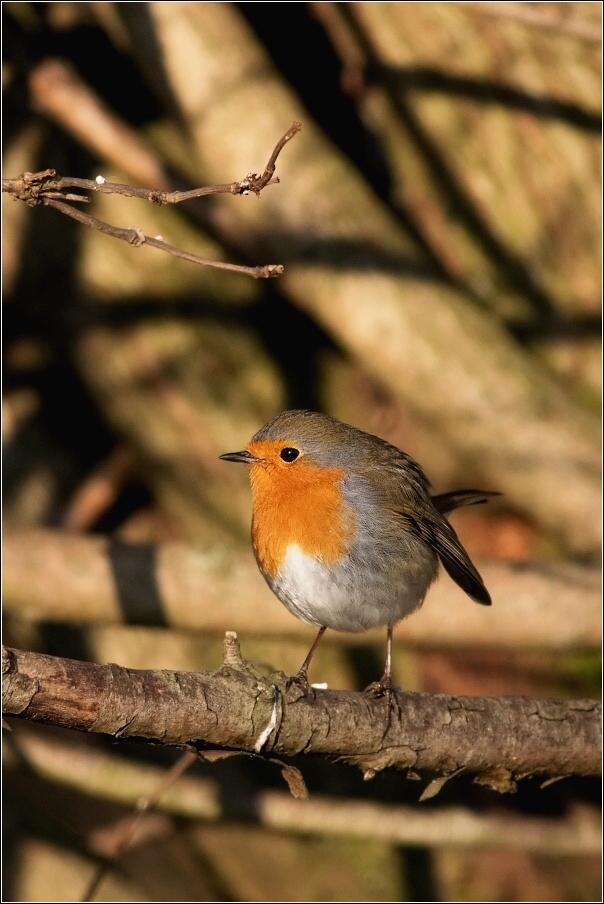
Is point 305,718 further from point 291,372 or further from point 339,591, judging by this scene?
point 291,372

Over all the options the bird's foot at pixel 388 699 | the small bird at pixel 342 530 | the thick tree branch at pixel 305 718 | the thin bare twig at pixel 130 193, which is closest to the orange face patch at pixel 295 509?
the small bird at pixel 342 530

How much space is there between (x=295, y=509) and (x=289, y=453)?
240mm

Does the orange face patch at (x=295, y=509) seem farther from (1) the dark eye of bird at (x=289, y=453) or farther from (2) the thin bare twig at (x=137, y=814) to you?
(2) the thin bare twig at (x=137, y=814)

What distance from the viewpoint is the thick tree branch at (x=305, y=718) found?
2.24 meters

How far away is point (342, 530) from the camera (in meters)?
3.40

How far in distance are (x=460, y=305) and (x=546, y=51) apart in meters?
1.53

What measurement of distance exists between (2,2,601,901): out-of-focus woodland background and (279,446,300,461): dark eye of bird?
2.53ft

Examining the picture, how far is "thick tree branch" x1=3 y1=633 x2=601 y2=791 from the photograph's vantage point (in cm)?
224

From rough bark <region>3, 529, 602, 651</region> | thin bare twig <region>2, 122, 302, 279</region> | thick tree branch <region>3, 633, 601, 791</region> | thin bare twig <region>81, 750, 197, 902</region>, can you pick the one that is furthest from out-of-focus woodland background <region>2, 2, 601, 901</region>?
thin bare twig <region>2, 122, 302, 279</region>

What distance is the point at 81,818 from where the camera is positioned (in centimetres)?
536

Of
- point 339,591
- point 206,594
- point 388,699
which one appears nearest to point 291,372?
point 206,594

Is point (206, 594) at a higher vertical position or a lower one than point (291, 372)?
lower

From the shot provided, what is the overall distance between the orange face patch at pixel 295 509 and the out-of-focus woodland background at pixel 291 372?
0.72m

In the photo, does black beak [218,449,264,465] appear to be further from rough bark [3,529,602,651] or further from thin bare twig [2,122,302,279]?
thin bare twig [2,122,302,279]
